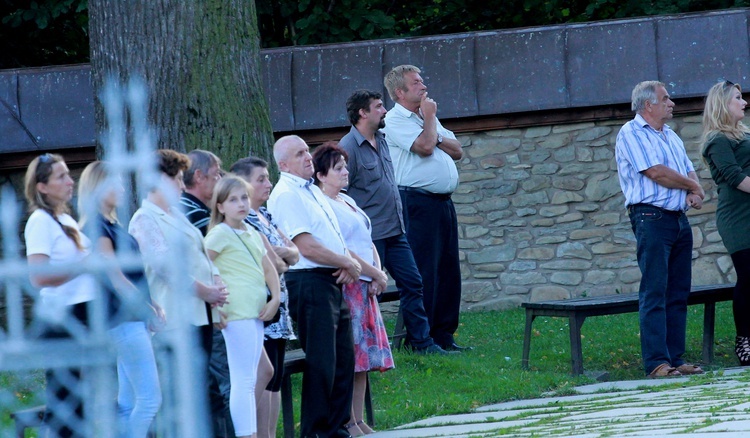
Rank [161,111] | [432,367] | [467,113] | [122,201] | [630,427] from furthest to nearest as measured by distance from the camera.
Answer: [467,113], [432,367], [161,111], [630,427], [122,201]

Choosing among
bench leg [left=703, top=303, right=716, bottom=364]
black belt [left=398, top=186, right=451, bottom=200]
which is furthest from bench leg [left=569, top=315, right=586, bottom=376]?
black belt [left=398, top=186, right=451, bottom=200]

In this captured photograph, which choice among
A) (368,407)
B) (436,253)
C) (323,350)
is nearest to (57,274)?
(323,350)

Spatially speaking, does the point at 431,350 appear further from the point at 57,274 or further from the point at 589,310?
the point at 57,274

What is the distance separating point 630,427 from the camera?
4914mm

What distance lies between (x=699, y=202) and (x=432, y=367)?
6.69 ft

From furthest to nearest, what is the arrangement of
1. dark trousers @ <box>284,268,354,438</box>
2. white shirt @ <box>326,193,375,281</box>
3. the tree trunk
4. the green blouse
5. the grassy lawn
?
the green blouse, the tree trunk, the grassy lawn, white shirt @ <box>326,193,375,281</box>, dark trousers @ <box>284,268,354,438</box>

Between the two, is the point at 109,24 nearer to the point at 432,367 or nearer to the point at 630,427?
the point at 432,367

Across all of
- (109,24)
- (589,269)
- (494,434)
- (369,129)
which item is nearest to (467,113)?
(589,269)

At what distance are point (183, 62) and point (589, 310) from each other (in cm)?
304

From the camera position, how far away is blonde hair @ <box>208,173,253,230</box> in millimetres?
4840

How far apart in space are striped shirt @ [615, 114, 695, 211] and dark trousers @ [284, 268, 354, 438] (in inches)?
102

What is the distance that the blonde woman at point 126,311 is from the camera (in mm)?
2133

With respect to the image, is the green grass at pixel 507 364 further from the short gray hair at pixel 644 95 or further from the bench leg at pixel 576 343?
the short gray hair at pixel 644 95

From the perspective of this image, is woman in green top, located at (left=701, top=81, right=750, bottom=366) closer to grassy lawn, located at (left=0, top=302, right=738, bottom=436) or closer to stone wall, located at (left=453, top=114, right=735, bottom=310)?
grassy lawn, located at (left=0, top=302, right=738, bottom=436)
